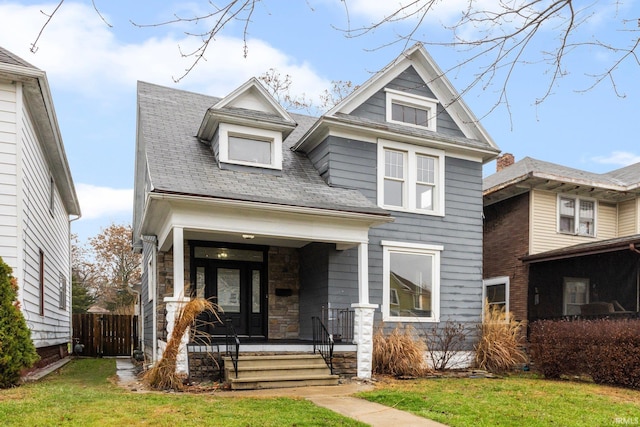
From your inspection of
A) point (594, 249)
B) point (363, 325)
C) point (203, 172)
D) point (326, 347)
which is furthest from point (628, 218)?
point (203, 172)

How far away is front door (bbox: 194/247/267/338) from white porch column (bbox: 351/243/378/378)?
Answer: 8.37ft

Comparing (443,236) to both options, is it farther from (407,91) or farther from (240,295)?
(240,295)

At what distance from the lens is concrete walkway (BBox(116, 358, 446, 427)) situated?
5820 millimetres

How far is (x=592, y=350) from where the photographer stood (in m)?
9.67

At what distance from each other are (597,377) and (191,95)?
1149cm

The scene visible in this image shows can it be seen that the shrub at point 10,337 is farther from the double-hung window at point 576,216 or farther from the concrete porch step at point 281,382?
the double-hung window at point 576,216

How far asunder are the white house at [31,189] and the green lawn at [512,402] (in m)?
6.15

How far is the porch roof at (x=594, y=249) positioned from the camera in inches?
469

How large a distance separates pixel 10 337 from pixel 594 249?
12.5 meters

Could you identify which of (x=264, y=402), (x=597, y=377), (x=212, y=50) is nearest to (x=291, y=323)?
(x=264, y=402)

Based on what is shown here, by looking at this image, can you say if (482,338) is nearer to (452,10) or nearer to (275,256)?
(275,256)

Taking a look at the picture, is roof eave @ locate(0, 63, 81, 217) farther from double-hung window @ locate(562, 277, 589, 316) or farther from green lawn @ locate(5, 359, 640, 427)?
double-hung window @ locate(562, 277, 589, 316)

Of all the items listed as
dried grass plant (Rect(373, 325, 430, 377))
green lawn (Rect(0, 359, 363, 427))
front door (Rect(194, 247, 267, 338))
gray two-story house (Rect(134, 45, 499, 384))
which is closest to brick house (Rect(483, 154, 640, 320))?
gray two-story house (Rect(134, 45, 499, 384))

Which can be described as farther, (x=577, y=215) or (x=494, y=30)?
(x=577, y=215)
